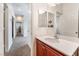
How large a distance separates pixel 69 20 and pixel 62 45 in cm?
39

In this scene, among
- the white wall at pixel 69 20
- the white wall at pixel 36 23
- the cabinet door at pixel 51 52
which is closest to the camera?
the cabinet door at pixel 51 52

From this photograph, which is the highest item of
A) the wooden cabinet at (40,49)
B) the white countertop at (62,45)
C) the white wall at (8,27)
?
the white wall at (8,27)

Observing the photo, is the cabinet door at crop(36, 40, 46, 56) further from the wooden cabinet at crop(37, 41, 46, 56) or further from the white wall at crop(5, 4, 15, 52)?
the white wall at crop(5, 4, 15, 52)

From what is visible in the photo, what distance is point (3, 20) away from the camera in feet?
5.14

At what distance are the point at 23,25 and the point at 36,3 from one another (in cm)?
37

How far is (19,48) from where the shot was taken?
166 centimetres

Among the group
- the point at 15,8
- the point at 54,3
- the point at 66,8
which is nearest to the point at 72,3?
the point at 66,8

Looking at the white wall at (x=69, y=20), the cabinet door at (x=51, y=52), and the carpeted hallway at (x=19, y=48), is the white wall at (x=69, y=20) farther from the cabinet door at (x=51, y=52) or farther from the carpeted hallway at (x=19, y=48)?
the carpeted hallway at (x=19, y=48)

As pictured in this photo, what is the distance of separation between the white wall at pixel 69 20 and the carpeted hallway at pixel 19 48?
567 millimetres

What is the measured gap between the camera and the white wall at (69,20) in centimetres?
154

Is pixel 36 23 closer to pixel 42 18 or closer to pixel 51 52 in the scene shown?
pixel 42 18

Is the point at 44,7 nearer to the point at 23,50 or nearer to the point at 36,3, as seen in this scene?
the point at 36,3

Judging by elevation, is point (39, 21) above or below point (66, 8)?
below

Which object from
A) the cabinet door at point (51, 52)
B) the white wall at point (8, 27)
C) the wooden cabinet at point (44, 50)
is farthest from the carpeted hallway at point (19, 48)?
the cabinet door at point (51, 52)
